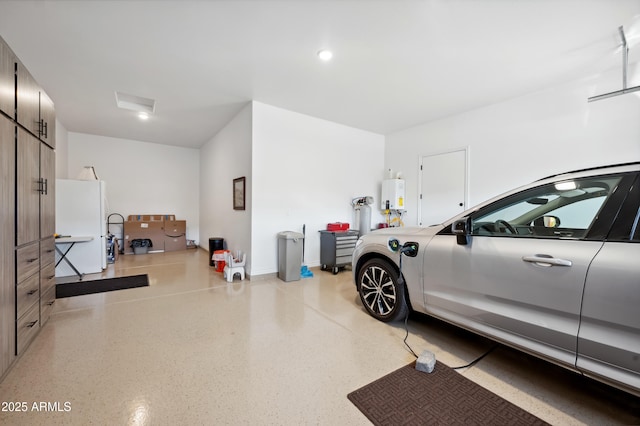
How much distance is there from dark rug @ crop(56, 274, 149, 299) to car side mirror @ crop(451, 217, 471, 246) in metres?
4.40

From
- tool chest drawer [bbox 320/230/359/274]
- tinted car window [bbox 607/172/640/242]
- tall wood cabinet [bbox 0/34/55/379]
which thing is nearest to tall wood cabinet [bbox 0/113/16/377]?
tall wood cabinet [bbox 0/34/55/379]

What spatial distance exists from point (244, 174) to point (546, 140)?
15.5 feet

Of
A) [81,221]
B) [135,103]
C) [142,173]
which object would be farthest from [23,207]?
[142,173]

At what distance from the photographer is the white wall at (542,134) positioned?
3150 millimetres

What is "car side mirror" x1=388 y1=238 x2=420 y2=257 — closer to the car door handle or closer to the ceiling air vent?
the car door handle

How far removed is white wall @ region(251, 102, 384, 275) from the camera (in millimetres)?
4359

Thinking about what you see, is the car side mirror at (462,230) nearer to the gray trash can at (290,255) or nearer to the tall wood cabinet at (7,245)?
the gray trash can at (290,255)

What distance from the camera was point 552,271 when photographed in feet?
5.06

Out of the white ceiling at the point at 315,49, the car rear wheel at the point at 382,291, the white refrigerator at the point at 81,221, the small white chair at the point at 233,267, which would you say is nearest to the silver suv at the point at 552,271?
the car rear wheel at the point at 382,291

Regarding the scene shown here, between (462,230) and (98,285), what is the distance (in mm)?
5007

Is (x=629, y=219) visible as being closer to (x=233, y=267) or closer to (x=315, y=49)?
(x=315, y=49)

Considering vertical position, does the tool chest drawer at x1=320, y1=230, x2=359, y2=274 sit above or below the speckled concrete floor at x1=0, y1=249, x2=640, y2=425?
above

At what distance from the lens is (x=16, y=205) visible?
77.1 inches

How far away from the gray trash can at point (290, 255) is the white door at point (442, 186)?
2606mm
